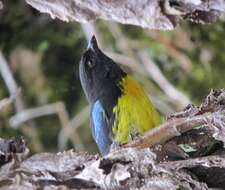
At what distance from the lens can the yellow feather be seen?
7.87 ft

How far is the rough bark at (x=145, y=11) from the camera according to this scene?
1.29 metres

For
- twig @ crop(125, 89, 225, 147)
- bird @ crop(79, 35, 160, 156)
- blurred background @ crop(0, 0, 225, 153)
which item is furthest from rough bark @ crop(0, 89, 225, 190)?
blurred background @ crop(0, 0, 225, 153)

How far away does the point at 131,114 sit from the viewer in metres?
2.45

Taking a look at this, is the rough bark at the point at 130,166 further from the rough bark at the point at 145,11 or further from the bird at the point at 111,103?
the bird at the point at 111,103

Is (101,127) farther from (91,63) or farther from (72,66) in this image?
(72,66)

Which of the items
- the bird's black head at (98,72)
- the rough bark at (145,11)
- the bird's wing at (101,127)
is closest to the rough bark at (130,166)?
the rough bark at (145,11)

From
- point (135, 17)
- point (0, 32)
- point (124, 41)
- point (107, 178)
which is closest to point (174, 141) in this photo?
point (107, 178)

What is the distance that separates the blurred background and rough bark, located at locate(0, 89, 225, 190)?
2065 millimetres

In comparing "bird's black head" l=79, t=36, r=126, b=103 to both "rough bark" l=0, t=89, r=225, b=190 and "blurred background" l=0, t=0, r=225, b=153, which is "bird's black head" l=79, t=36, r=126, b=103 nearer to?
"blurred background" l=0, t=0, r=225, b=153

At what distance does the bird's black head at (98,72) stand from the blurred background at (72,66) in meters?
0.79

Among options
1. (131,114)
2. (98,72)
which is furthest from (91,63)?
(131,114)

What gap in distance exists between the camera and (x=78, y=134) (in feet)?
12.8

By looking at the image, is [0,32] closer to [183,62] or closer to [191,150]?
[183,62]

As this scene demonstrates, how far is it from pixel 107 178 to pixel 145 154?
107 millimetres
